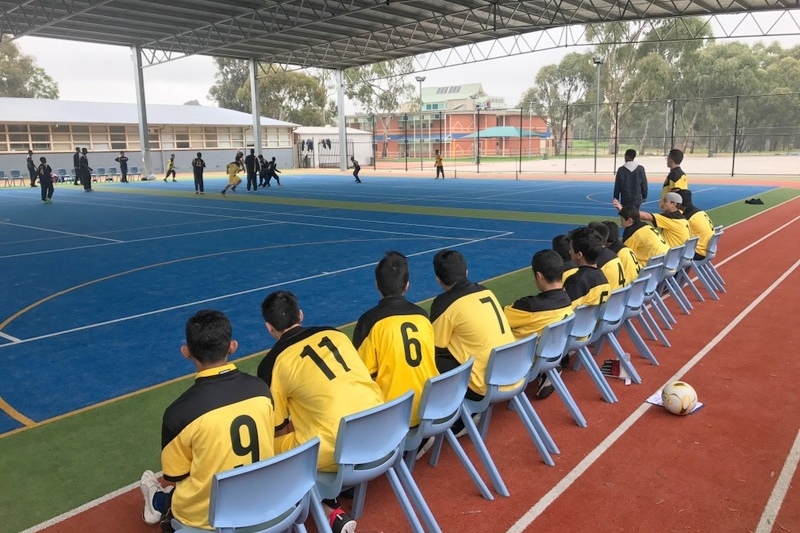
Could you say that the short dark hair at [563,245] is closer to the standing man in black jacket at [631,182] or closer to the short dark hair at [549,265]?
the short dark hair at [549,265]

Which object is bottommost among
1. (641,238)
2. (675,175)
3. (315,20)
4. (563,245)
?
(641,238)

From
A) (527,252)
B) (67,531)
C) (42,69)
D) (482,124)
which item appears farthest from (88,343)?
(42,69)

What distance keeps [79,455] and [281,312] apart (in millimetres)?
2280

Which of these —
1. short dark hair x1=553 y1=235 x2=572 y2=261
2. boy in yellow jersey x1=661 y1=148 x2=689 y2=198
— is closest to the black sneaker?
short dark hair x1=553 y1=235 x2=572 y2=261

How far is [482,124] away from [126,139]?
45.4m

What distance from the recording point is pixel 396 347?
13.0 feet

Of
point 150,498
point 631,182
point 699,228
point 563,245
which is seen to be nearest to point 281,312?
point 150,498

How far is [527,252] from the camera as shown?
1279 centimetres

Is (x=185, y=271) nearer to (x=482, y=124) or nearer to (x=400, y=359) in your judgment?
(x=400, y=359)

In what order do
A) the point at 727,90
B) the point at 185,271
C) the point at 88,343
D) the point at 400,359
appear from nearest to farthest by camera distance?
the point at 400,359 < the point at 88,343 < the point at 185,271 < the point at 727,90

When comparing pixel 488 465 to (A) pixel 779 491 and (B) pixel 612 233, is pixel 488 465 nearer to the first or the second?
(A) pixel 779 491

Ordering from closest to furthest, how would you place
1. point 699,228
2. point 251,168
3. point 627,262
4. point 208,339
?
point 208,339 < point 627,262 < point 699,228 < point 251,168

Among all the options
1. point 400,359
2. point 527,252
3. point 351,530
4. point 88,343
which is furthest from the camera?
point 527,252

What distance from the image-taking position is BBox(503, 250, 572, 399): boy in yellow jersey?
5.03 meters
